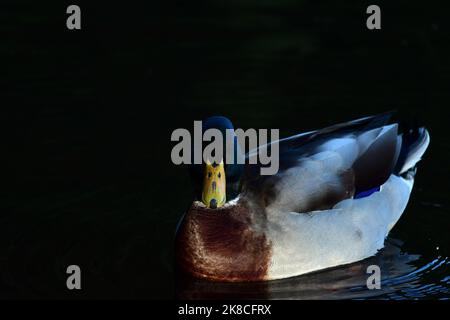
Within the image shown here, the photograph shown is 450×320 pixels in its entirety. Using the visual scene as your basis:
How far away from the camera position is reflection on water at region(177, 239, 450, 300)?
6.83 meters

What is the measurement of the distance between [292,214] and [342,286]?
621mm

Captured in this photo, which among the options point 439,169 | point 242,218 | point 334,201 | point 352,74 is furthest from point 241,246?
point 352,74

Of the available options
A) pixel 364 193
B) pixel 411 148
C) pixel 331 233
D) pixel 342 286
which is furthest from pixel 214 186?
pixel 411 148

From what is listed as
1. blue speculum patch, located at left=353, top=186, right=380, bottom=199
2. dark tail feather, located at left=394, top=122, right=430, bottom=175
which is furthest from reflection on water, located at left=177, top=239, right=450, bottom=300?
dark tail feather, located at left=394, top=122, right=430, bottom=175

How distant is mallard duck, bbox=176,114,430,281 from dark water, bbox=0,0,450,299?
139 mm

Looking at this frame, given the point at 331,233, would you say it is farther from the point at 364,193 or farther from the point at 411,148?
the point at 411,148

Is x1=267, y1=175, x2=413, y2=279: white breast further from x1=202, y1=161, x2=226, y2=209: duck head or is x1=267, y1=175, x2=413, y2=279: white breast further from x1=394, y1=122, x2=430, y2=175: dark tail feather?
x1=202, y1=161, x2=226, y2=209: duck head

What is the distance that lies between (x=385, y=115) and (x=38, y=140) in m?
3.40

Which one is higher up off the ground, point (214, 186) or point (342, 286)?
point (214, 186)

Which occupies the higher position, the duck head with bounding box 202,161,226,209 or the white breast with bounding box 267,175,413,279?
the duck head with bounding box 202,161,226,209

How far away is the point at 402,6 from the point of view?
44.9ft

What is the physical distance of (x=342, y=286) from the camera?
7.00m

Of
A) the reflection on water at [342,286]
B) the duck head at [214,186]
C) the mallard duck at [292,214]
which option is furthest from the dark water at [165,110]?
the duck head at [214,186]

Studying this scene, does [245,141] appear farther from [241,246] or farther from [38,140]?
[241,246]
